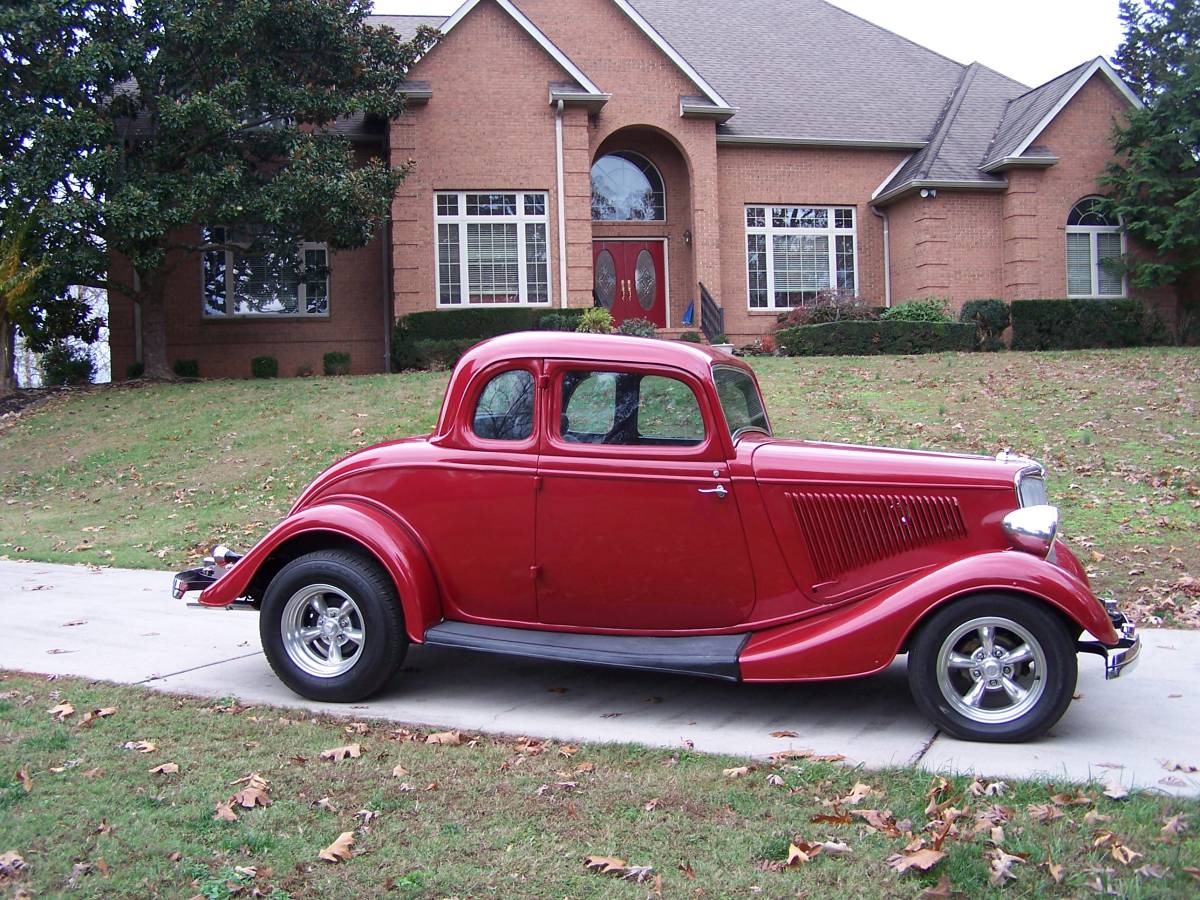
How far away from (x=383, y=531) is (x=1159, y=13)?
84.1 feet

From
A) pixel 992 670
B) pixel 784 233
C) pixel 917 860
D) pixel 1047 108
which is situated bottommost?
pixel 917 860

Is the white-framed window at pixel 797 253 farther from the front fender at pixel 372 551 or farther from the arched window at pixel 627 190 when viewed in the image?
the front fender at pixel 372 551

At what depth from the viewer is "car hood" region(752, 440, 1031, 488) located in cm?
489

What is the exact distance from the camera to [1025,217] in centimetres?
2227

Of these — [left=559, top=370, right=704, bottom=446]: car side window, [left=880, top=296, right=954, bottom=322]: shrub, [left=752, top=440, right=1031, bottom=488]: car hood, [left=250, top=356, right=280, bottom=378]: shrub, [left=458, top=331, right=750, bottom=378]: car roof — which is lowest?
[left=752, top=440, right=1031, bottom=488]: car hood

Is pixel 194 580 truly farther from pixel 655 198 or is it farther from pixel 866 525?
pixel 655 198

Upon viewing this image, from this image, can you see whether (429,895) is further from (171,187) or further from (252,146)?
(252,146)

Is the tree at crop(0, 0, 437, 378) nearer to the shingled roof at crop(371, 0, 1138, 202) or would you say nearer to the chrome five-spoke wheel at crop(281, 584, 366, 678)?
the shingled roof at crop(371, 0, 1138, 202)

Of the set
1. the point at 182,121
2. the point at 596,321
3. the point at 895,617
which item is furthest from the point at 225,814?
the point at 182,121

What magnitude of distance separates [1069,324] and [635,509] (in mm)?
18525

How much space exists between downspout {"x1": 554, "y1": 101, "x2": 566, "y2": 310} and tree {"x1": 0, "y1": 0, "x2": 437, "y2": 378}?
3.02 meters

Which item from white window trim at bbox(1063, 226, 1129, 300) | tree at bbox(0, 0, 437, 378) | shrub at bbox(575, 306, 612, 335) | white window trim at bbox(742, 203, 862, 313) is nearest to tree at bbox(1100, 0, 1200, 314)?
white window trim at bbox(1063, 226, 1129, 300)

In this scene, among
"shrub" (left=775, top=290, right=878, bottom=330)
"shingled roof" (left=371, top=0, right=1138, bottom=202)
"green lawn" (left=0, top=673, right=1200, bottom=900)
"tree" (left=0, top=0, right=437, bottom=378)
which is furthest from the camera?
"shingled roof" (left=371, top=0, right=1138, bottom=202)

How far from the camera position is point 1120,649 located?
15.5 ft
